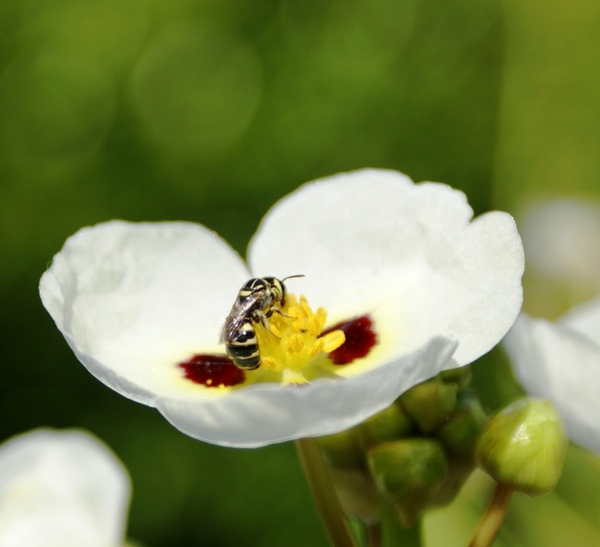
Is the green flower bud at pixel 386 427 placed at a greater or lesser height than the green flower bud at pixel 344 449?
greater

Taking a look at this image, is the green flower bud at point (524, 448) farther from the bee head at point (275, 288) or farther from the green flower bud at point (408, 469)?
the bee head at point (275, 288)

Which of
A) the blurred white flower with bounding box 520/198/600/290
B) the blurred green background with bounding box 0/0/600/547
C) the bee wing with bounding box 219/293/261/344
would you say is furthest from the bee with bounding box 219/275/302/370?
the blurred white flower with bounding box 520/198/600/290

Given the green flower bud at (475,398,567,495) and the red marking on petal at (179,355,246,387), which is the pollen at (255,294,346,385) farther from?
the green flower bud at (475,398,567,495)

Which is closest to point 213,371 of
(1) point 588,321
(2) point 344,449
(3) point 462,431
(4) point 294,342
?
(4) point 294,342

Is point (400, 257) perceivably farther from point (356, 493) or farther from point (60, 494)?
point (60, 494)

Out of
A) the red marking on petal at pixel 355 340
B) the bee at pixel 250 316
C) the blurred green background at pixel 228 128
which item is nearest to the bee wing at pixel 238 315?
the bee at pixel 250 316

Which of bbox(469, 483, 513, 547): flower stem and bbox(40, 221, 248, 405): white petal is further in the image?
bbox(40, 221, 248, 405): white petal
